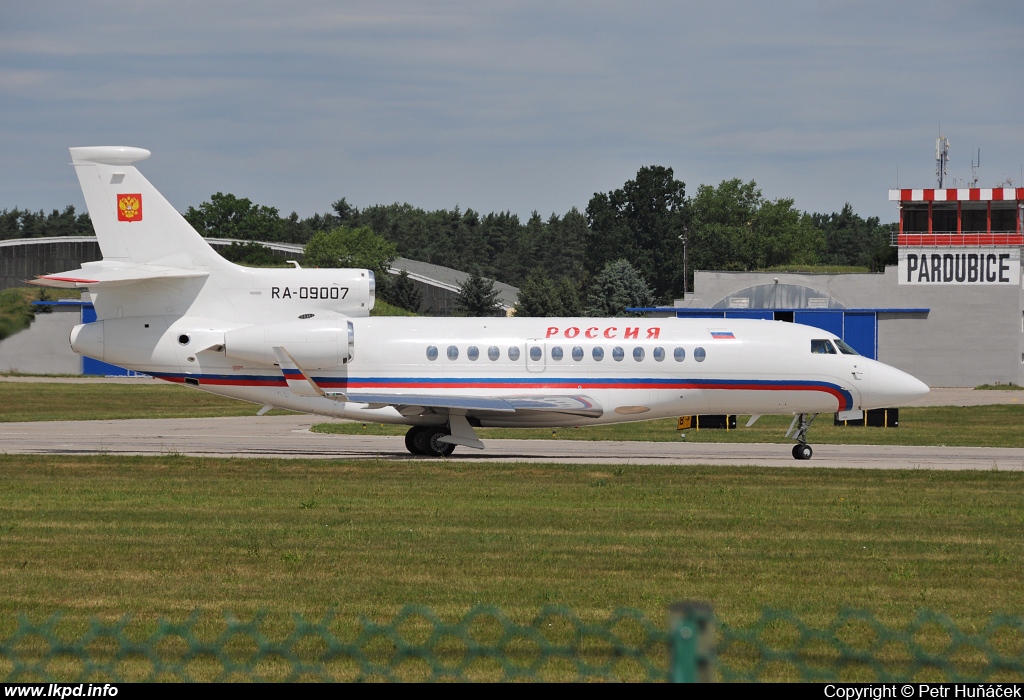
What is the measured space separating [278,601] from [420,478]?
1054 cm

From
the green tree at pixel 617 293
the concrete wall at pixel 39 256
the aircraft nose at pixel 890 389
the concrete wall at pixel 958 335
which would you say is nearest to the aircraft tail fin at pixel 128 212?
the aircraft nose at pixel 890 389

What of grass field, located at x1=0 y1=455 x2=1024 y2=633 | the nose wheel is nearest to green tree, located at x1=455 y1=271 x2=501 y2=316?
the nose wheel

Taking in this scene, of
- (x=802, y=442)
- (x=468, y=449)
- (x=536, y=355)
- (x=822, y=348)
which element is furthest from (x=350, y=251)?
(x=802, y=442)

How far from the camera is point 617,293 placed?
8912 centimetres

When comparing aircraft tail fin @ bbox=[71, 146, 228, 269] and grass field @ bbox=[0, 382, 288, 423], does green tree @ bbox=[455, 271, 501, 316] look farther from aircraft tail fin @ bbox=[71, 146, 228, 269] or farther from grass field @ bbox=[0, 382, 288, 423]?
aircraft tail fin @ bbox=[71, 146, 228, 269]

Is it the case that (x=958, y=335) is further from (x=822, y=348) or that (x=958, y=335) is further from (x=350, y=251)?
(x=350, y=251)

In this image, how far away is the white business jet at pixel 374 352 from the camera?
2670 centimetres

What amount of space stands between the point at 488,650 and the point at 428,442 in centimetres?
1781

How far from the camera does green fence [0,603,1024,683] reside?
8930mm

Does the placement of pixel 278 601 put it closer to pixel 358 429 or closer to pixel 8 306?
pixel 358 429

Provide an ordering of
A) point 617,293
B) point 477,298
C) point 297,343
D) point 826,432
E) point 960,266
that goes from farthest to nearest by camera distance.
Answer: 1. point 617,293
2. point 477,298
3. point 960,266
4. point 826,432
5. point 297,343

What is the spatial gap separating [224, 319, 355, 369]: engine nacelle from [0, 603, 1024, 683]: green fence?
1596cm

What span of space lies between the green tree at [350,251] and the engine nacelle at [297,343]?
238 feet

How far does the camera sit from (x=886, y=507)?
61.6 feet
